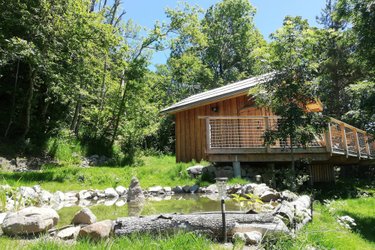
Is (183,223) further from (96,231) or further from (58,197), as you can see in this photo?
(58,197)

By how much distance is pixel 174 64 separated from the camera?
31375mm

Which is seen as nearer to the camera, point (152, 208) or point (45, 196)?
point (152, 208)

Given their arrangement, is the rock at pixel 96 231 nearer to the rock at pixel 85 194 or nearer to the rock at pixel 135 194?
the rock at pixel 135 194

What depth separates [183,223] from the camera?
4.53m

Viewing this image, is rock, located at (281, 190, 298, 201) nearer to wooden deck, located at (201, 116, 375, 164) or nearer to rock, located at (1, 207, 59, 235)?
wooden deck, located at (201, 116, 375, 164)

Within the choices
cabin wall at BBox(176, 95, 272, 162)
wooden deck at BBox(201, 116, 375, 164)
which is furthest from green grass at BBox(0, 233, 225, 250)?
cabin wall at BBox(176, 95, 272, 162)

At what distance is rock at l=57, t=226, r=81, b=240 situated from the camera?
4.45 metres

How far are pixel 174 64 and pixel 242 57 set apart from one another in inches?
269

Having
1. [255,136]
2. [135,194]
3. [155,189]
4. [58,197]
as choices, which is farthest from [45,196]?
[255,136]

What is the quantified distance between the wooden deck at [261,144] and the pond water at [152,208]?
9.28 ft

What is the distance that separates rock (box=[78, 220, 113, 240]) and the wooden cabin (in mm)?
5039

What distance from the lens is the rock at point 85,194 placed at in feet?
29.3

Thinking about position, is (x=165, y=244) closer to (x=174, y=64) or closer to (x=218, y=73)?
(x=174, y=64)

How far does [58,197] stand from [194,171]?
169 inches
